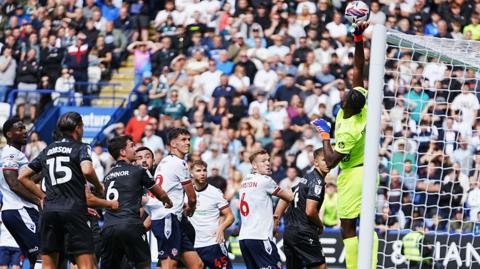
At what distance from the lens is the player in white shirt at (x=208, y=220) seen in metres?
14.0

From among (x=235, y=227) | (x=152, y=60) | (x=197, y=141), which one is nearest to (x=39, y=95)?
(x=152, y=60)

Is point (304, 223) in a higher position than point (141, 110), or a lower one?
lower

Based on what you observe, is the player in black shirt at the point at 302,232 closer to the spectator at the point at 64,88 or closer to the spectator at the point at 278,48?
the spectator at the point at 278,48

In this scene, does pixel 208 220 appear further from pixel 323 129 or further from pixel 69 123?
pixel 323 129

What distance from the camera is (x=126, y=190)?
12.1 meters

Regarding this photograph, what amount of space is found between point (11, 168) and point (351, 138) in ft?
13.8

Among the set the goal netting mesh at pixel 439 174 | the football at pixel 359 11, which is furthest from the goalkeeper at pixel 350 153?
the goal netting mesh at pixel 439 174

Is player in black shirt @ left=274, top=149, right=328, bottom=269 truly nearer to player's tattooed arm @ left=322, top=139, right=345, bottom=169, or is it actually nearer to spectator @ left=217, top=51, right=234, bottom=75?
player's tattooed arm @ left=322, top=139, right=345, bottom=169

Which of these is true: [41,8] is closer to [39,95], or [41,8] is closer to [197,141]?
[39,95]

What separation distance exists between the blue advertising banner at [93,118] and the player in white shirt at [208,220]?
1013 cm

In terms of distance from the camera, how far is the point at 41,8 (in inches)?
1057

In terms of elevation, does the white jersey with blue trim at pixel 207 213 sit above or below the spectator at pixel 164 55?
below

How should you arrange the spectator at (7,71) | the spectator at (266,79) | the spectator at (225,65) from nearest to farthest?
1. the spectator at (266,79)
2. the spectator at (225,65)
3. the spectator at (7,71)

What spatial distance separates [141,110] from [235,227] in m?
4.38
